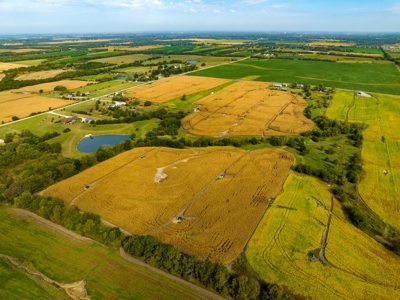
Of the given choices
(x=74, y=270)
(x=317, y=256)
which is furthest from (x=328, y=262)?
(x=74, y=270)

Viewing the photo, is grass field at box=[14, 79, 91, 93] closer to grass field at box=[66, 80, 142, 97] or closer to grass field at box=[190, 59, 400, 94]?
grass field at box=[66, 80, 142, 97]

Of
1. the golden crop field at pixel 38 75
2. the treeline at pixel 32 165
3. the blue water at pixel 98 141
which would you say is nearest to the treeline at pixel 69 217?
the treeline at pixel 32 165

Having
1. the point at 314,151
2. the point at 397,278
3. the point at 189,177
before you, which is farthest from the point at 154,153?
the point at 397,278

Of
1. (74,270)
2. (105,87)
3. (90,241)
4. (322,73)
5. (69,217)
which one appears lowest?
(74,270)

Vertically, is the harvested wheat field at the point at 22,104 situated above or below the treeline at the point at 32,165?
above

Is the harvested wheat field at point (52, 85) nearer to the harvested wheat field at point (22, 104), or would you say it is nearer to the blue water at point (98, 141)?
the harvested wheat field at point (22, 104)

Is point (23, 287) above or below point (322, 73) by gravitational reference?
below

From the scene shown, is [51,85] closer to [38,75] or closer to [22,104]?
[38,75]
